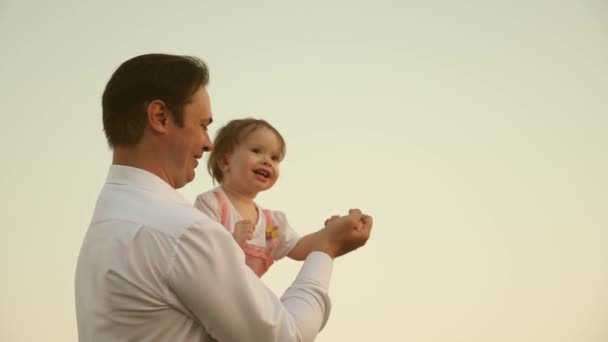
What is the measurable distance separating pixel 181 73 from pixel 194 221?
41 cm

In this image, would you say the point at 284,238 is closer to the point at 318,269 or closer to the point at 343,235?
the point at 343,235

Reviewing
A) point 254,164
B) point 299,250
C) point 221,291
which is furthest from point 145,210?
point 254,164

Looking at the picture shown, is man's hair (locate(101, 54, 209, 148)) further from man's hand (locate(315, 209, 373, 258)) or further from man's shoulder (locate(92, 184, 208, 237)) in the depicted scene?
man's hand (locate(315, 209, 373, 258))

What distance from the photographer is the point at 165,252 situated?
4.29ft

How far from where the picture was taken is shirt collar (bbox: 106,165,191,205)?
1474 mm

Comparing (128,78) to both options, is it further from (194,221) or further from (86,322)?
(86,322)

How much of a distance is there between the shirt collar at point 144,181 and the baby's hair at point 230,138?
49.5 inches

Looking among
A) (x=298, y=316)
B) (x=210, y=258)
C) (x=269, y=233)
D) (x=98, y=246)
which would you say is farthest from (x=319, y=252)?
(x=269, y=233)

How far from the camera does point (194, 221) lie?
1.32 m

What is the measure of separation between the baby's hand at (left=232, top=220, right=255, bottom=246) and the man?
0.84 meters

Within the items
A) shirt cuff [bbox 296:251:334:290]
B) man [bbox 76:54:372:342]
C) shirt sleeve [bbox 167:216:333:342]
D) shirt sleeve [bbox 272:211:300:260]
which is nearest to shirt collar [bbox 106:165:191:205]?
man [bbox 76:54:372:342]

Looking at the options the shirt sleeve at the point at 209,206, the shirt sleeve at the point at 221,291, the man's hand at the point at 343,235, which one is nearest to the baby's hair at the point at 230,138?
the shirt sleeve at the point at 209,206

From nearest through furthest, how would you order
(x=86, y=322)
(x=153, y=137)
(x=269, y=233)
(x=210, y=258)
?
(x=210, y=258), (x=86, y=322), (x=153, y=137), (x=269, y=233)

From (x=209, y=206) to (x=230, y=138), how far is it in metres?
0.36
